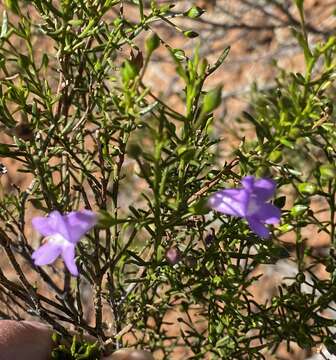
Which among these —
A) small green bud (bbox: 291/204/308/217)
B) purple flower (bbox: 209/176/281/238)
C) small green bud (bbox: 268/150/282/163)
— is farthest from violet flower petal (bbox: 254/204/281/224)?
small green bud (bbox: 291/204/308/217)

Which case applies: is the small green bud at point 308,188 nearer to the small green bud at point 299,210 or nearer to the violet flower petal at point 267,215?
the small green bud at point 299,210

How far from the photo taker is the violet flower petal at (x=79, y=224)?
1137 millimetres

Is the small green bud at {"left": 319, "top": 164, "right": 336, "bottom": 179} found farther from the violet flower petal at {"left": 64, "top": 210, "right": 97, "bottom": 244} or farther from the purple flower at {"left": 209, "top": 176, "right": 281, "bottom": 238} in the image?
the violet flower petal at {"left": 64, "top": 210, "right": 97, "bottom": 244}

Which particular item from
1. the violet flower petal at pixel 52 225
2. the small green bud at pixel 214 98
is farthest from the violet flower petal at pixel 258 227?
the violet flower petal at pixel 52 225

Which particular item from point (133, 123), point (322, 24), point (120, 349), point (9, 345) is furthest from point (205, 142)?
point (322, 24)

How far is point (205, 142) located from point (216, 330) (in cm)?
73

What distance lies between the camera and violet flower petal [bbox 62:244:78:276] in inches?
45.7

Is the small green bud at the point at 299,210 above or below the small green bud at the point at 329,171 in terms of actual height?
below

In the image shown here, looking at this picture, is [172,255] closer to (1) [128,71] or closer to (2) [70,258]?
(2) [70,258]

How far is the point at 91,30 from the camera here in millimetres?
1508

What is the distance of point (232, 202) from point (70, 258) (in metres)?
0.33

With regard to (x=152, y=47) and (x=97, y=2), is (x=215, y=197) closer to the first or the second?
(x=152, y=47)

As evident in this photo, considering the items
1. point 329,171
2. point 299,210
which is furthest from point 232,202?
point 329,171

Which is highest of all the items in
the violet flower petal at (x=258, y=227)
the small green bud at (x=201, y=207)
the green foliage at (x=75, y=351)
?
the violet flower petal at (x=258, y=227)
